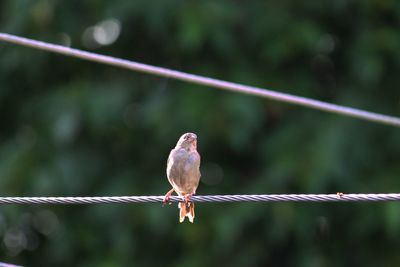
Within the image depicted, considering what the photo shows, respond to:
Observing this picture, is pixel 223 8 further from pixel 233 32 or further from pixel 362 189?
pixel 362 189

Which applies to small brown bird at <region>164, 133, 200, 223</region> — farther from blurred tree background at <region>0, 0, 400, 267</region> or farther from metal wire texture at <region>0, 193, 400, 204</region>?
blurred tree background at <region>0, 0, 400, 267</region>

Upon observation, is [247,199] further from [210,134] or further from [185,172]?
[210,134]

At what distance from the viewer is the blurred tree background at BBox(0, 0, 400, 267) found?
1240cm

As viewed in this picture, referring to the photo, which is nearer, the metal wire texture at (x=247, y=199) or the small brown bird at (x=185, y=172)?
the metal wire texture at (x=247, y=199)

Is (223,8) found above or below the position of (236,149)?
above

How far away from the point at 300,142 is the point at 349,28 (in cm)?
173

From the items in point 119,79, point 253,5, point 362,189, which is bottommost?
point 362,189

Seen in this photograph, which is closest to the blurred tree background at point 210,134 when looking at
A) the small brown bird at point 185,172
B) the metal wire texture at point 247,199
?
the small brown bird at point 185,172

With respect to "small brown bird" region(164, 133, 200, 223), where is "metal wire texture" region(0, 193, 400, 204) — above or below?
below

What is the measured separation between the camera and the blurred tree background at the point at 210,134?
12.4 m

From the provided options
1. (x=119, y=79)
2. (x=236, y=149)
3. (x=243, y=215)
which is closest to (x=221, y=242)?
(x=243, y=215)

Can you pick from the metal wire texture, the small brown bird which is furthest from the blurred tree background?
the metal wire texture

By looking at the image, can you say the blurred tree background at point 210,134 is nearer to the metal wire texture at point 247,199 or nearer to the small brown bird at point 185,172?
the small brown bird at point 185,172

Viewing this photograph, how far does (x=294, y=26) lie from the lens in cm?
1273
